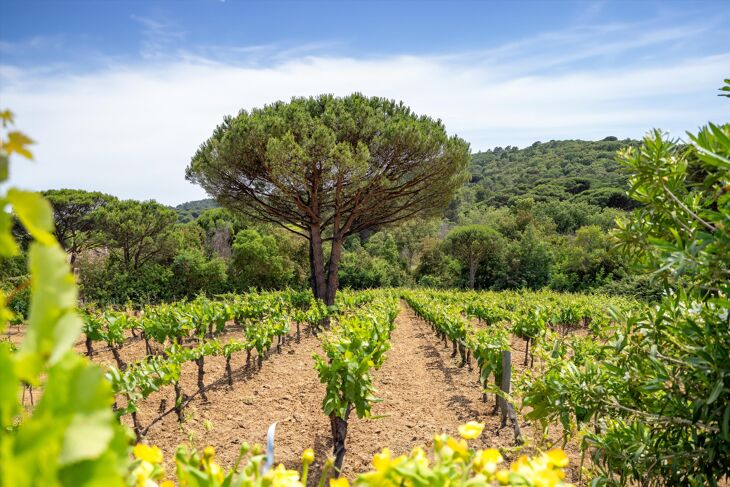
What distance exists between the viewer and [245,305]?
41.9ft

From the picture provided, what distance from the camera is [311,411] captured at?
6.31 m

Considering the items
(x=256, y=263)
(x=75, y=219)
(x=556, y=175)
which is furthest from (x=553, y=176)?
(x=75, y=219)

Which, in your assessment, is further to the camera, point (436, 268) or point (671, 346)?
point (436, 268)

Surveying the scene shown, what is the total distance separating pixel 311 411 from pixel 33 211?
641 cm

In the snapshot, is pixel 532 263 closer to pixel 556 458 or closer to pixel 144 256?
pixel 144 256

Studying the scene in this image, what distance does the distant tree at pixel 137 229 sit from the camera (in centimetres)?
2348

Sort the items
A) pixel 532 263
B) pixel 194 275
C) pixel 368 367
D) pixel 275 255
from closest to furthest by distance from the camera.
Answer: pixel 368 367
pixel 194 275
pixel 275 255
pixel 532 263

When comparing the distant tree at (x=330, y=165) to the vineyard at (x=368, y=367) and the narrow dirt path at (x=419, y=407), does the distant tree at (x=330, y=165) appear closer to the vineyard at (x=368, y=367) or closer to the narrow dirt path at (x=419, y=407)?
the vineyard at (x=368, y=367)

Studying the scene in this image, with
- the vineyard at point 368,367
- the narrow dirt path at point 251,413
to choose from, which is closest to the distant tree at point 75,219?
the vineyard at point 368,367

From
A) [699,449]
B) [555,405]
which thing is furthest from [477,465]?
[555,405]

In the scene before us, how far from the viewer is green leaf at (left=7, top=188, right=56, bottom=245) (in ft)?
1.44

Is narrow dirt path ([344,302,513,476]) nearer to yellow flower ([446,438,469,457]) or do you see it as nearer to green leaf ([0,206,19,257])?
yellow flower ([446,438,469,457])

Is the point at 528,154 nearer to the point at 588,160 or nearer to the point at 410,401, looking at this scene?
the point at 588,160

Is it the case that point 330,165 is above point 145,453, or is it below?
above
